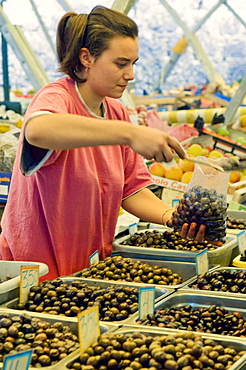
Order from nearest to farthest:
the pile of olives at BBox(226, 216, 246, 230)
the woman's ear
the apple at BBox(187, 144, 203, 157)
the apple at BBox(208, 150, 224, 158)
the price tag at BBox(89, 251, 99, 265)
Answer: the woman's ear
the price tag at BBox(89, 251, 99, 265)
the pile of olives at BBox(226, 216, 246, 230)
the apple at BBox(208, 150, 224, 158)
the apple at BBox(187, 144, 203, 157)

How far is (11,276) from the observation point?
1.96 metres

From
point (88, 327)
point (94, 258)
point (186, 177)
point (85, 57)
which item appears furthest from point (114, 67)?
point (186, 177)

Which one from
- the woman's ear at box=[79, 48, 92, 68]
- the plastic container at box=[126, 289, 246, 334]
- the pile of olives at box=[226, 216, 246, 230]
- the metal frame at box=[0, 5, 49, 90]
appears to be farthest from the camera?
the metal frame at box=[0, 5, 49, 90]

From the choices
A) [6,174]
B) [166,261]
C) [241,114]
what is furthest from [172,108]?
[166,261]

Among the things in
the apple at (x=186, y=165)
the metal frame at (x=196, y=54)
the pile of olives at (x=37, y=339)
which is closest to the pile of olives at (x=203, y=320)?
the pile of olives at (x=37, y=339)

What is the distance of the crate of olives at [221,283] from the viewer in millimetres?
2004

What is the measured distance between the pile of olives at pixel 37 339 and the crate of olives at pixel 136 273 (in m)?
0.47

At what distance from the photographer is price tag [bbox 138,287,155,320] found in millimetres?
1668

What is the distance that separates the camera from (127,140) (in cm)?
163

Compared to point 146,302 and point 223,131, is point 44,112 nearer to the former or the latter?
point 146,302

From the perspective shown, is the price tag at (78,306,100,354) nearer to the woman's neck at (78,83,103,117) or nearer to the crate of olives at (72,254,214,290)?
the crate of olives at (72,254,214,290)

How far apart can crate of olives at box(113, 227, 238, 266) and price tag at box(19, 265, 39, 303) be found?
2.16 feet

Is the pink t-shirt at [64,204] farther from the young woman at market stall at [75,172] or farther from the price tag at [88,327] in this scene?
the price tag at [88,327]

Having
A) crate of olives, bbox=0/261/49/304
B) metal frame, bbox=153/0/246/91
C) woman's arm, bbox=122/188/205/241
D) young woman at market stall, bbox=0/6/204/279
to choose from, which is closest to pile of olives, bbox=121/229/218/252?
woman's arm, bbox=122/188/205/241
